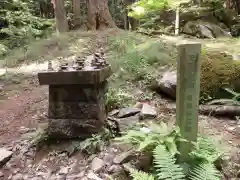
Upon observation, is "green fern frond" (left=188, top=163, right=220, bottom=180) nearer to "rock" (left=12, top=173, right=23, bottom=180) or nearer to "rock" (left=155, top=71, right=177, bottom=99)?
"rock" (left=12, top=173, right=23, bottom=180)

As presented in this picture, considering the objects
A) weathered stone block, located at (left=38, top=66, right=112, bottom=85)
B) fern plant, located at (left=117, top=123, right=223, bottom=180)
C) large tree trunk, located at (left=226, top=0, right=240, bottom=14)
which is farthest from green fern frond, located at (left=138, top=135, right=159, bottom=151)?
large tree trunk, located at (left=226, top=0, right=240, bottom=14)

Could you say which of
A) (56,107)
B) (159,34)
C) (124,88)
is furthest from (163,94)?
(159,34)

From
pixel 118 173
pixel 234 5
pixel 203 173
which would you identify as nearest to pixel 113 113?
pixel 118 173

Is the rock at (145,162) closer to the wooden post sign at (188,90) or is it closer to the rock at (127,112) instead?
the wooden post sign at (188,90)

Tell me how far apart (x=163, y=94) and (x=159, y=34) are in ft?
17.5

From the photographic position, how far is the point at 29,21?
1367cm

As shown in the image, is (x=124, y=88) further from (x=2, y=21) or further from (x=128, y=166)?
(x=2, y=21)

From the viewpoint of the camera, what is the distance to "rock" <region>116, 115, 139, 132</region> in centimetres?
389

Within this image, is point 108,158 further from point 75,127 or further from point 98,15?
point 98,15

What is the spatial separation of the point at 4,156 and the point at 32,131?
3.24 feet

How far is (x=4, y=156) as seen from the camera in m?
3.82

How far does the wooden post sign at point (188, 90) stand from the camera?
261cm

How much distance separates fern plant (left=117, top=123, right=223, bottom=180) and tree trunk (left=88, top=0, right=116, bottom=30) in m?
8.95

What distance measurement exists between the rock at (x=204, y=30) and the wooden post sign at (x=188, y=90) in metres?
7.58
